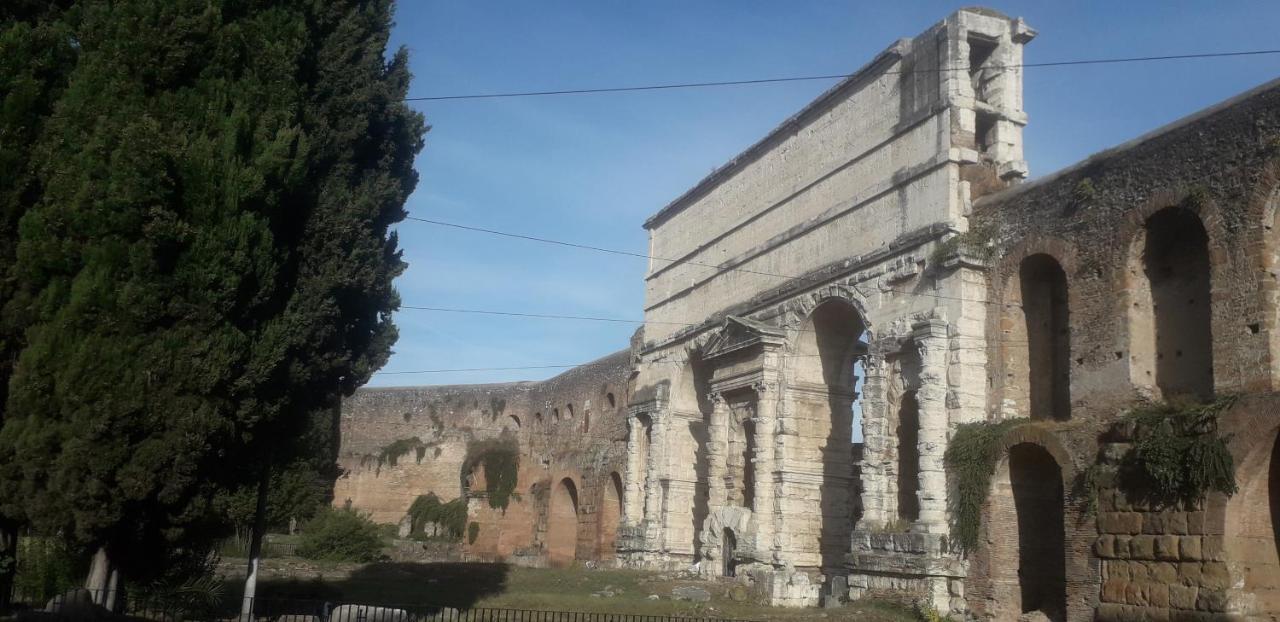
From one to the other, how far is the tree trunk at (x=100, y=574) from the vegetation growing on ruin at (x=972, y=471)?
426 inches

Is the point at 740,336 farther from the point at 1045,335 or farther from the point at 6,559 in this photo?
the point at 6,559

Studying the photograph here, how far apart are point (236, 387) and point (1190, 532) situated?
1026 centimetres

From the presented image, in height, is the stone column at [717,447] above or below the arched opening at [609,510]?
above

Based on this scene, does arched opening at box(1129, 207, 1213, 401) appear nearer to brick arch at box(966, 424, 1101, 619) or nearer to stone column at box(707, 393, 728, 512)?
brick arch at box(966, 424, 1101, 619)

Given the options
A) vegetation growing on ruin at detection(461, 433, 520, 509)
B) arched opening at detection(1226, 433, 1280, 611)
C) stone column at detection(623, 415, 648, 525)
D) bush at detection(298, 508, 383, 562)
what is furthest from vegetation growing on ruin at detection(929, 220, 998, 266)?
vegetation growing on ruin at detection(461, 433, 520, 509)

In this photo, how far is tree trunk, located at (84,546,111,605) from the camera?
34.5ft

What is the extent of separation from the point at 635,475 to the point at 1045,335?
1249cm

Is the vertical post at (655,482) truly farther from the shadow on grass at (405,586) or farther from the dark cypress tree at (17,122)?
the dark cypress tree at (17,122)

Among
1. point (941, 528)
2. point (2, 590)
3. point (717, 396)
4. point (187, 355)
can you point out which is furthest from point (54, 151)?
point (717, 396)

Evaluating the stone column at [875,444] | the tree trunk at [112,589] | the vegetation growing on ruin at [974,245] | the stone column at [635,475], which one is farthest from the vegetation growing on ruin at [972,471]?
the stone column at [635,475]

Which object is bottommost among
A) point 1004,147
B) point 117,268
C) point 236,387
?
point 236,387

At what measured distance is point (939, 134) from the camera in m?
17.7

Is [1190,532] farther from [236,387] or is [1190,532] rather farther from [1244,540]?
[236,387]

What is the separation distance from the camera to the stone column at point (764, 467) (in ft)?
68.3
